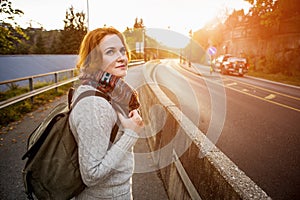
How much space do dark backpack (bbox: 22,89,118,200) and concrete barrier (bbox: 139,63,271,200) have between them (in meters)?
1.04

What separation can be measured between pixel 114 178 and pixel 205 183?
828 millimetres

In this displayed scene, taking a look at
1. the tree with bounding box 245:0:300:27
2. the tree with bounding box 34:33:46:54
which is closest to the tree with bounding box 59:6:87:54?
the tree with bounding box 34:33:46:54

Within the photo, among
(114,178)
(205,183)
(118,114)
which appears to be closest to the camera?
(118,114)

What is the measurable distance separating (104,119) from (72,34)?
2207 inches

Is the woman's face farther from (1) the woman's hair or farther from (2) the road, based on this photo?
(2) the road

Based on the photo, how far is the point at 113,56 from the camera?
1.46 m

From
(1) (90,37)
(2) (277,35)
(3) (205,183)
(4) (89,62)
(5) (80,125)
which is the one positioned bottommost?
(3) (205,183)

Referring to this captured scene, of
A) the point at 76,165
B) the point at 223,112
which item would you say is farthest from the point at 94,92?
the point at 223,112

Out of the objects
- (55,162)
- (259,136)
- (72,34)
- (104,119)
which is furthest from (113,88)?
(72,34)

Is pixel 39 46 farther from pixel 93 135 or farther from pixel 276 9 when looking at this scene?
pixel 93 135

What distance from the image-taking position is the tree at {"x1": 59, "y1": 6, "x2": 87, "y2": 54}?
50312mm

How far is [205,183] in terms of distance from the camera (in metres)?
1.76

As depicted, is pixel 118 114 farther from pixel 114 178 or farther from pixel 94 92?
pixel 114 178

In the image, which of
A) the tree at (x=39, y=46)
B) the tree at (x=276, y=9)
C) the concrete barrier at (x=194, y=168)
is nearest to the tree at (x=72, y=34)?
the tree at (x=39, y=46)
